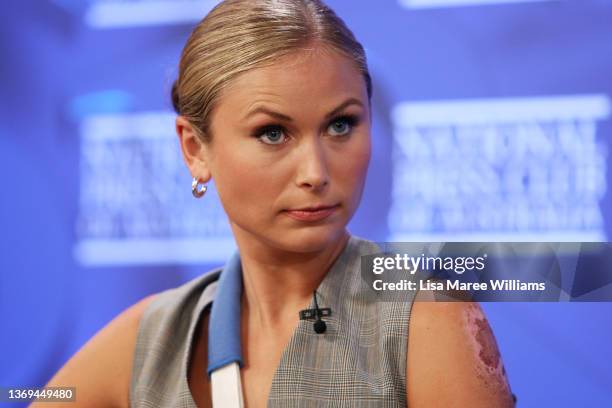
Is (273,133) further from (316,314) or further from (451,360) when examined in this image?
(451,360)

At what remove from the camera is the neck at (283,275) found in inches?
54.0

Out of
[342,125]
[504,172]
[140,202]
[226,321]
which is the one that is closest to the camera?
[342,125]

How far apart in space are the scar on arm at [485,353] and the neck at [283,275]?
0.25 metres

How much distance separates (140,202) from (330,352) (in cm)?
67

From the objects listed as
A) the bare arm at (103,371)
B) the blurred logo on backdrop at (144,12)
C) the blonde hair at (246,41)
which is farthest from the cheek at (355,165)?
the blurred logo on backdrop at (144,12)

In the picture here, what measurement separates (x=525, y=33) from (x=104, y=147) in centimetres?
89

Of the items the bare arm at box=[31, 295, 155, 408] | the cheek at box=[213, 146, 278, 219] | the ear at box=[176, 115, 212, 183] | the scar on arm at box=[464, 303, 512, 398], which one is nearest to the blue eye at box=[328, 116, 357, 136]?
the cheek at box=[213, 146, 278, 219]

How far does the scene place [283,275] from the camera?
138cm

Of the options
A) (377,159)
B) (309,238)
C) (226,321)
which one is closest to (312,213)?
(309,238)

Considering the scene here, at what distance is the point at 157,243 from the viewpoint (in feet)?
5.86

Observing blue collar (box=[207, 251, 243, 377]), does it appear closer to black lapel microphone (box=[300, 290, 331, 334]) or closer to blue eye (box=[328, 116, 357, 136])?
black lapel microphone (box=[300, 290, 331, 334])

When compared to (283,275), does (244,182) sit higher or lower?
higher

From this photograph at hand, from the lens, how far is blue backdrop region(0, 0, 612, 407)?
1528 millimetres

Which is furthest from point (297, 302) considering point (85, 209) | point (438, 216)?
point (85, 209)
